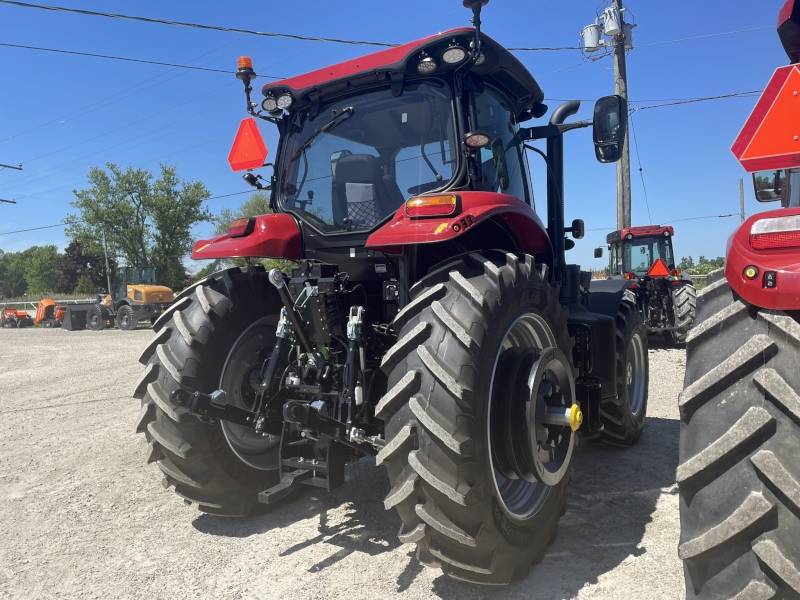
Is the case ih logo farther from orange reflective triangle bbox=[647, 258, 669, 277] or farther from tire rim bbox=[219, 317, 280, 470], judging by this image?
orange reflective triangle bbox=[647, 258, 669, 277]

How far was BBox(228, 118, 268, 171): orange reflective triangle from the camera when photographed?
147 inches

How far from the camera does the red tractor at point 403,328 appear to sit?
92.7 inches

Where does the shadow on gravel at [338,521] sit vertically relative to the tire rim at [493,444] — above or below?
below

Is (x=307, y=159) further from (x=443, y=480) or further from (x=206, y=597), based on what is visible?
(x=206, y=597)

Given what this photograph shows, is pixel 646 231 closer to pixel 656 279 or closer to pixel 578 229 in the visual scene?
pixel 656 279

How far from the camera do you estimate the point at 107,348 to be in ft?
47.2

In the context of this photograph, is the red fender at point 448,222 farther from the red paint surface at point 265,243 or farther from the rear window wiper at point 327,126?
the rear window wiper at point 327,126

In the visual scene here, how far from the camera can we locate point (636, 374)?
5.12 m

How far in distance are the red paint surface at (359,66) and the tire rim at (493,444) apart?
1.55m

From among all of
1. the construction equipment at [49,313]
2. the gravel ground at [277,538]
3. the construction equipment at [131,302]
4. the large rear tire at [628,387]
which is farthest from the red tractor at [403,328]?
the construction equipment at [49,313]

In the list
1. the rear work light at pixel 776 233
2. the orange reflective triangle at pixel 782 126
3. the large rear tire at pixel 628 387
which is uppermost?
the orange reflective triangle at pixel 782 126

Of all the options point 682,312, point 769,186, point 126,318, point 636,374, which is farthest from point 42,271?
point 769,186

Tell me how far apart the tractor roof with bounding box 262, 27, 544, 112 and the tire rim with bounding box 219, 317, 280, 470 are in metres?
1.48

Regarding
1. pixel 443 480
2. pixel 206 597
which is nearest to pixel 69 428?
pixel 206 597
